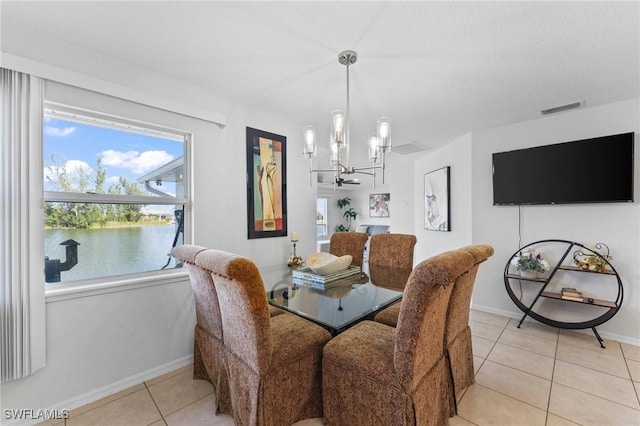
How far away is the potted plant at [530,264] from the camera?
9.21ft

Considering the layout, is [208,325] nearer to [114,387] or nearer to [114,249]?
[114,387]

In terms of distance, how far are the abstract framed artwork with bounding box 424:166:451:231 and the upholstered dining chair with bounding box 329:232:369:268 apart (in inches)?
68.7

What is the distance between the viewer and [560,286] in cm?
289

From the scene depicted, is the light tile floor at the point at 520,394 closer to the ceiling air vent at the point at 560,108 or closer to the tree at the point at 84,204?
the tree at the point at 84,204

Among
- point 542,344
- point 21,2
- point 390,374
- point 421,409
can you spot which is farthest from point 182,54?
point 542,344

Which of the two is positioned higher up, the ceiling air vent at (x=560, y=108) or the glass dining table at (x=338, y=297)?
the ceiling air vent at (x=560, y=108)

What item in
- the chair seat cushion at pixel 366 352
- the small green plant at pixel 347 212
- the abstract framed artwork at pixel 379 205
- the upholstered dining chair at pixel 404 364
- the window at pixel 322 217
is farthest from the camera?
the small green plant at pixel 347 212

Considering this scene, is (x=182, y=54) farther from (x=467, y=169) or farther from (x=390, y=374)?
(x=467, y=169)

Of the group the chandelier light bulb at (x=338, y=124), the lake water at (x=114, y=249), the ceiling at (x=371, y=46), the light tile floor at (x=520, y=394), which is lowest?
the light tile floor at (x=520, y=394)

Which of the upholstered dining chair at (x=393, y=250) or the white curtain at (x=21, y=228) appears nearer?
the white curtain at (x=21, y=228)

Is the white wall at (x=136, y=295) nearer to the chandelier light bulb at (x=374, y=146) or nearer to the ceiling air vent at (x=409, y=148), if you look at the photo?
the chandelier light bulb at (x=374, y=146)

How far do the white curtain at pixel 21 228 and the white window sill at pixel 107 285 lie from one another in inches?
3.6

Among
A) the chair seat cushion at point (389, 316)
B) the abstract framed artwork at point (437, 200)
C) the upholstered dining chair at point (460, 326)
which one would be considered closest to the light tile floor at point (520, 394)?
the upholstered dining chair at point (460, 326)

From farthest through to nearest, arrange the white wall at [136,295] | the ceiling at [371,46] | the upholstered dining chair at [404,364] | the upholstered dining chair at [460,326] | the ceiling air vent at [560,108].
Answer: the ceiling air vent at [560,108], the white wall at [136,295], the upholstered dining chair at [460,326], the ceiling at [371,46], the upholstered dining chair at [404,364]
